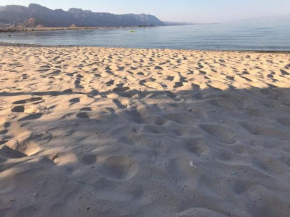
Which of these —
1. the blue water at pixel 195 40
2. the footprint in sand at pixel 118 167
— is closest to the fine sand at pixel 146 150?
the footprint in sand at pixel 118 167

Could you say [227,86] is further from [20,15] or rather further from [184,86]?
[20,15]

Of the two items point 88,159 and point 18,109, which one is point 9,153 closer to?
point 88,159

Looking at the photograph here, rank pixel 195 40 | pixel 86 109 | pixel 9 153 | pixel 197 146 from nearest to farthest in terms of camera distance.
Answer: pixel 9 153, pixel 197 146, pixel 86 109, pixel 195 40

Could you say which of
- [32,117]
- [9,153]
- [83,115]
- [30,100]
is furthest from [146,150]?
[30,100]

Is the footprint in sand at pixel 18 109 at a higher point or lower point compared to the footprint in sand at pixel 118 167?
higher

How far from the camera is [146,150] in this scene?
2.24 metres

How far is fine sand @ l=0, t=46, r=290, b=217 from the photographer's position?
162 centimetres

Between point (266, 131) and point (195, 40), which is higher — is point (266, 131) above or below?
above

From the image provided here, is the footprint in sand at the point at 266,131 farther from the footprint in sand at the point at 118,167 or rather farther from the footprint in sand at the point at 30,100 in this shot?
the footprint in sand at the point at 30,100

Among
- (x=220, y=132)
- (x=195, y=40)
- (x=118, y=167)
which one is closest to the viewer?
(x=118, y=167)

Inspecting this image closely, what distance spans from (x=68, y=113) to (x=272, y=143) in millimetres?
2262

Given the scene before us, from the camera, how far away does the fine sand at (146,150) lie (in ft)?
5.33

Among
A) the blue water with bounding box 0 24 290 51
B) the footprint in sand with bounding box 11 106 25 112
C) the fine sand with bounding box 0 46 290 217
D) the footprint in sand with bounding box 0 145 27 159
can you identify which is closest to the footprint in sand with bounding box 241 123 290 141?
the fine sand with bounding box 0 46 290 217

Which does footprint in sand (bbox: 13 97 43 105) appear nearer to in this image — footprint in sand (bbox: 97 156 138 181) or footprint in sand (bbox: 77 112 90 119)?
footprint in sand (bbox: 77 112 90 119)
